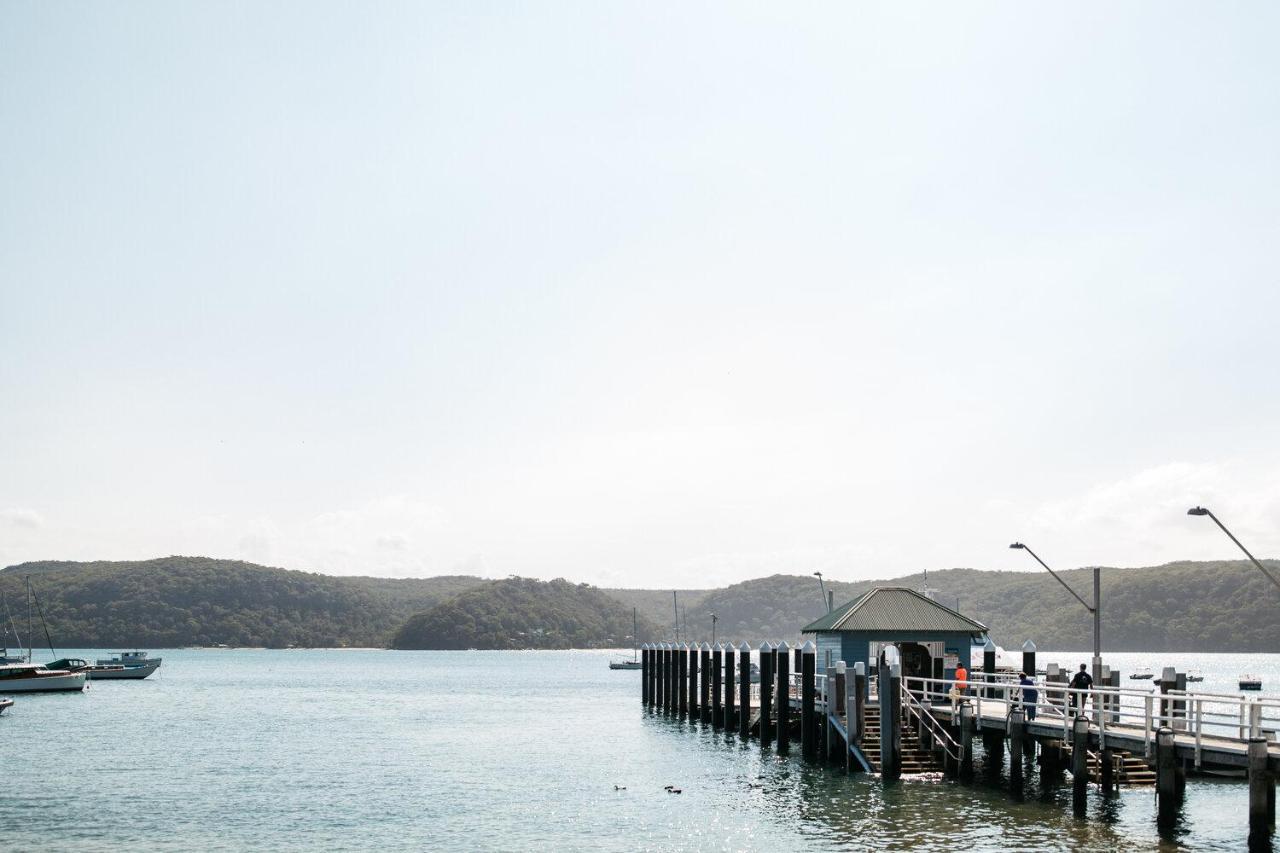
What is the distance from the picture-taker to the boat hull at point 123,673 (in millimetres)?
133125

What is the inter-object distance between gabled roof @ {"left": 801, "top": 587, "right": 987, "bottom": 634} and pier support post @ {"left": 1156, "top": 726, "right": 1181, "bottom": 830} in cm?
1884

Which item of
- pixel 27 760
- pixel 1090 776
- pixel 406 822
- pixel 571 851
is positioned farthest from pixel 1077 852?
pixel 27 760

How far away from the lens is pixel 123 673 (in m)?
137

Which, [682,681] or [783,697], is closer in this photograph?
[783,697]

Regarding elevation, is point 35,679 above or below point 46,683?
above

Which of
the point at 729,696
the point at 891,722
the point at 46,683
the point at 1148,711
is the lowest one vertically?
the point at 46,683

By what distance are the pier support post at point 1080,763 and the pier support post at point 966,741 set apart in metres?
4.12

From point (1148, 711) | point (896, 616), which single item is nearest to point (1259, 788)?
point (1148, 711)

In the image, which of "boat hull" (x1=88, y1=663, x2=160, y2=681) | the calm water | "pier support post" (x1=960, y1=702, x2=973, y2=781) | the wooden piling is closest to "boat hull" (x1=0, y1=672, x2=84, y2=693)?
"boat hull" (x1=88, y1=663, x2=160, y2=681)

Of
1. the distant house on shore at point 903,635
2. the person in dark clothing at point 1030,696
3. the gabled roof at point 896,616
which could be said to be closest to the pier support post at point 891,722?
the person in dark clothing at point 1030,696

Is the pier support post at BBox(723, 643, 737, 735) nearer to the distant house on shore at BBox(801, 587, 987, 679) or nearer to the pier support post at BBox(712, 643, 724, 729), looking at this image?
the pier support post at BBox(712, 643, 724, 729)

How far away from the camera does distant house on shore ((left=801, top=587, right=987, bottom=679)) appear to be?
4747 cm

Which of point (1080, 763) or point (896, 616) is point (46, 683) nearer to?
point (896, 616)

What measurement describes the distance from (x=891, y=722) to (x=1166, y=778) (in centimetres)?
1089
